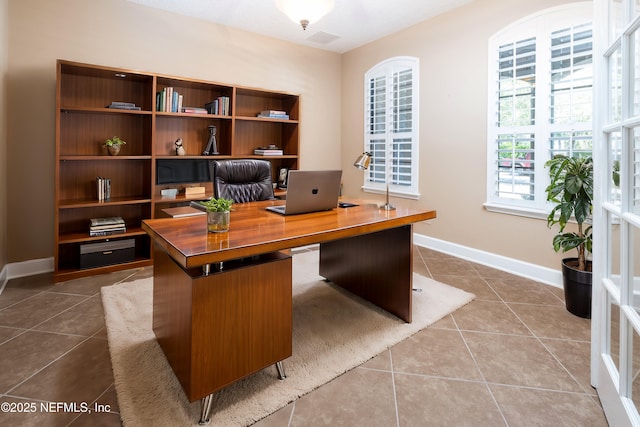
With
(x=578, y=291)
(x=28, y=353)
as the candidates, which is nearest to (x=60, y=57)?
(x=28, y=353)

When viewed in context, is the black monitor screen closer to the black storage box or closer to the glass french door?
the black storage box

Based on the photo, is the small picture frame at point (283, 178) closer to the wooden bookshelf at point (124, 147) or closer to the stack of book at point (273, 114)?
the wooden bookshelf at point (124, 147)

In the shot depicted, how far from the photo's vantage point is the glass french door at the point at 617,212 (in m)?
1.20

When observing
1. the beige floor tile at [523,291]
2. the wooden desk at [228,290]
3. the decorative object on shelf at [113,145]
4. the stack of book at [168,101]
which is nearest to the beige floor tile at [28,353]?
the wooden desk at [228,290]

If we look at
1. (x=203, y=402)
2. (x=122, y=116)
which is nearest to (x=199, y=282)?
(x=203, y=402)

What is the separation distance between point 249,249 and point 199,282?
9.1 inches

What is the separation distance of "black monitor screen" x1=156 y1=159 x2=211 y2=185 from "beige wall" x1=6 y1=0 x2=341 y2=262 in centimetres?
95

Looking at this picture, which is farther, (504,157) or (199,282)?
(504,157)

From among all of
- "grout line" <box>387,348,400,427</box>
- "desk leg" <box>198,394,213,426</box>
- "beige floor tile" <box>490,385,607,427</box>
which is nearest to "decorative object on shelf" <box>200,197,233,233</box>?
"desk leg" <box>198,394,213,426</box>

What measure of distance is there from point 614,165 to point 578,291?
138 centimetres

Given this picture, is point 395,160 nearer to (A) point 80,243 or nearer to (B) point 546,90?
(B) point 546,90

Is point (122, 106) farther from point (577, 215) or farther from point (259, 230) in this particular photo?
point (577, 215)

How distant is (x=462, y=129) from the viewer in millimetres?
3691

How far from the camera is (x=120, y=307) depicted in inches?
98.0
